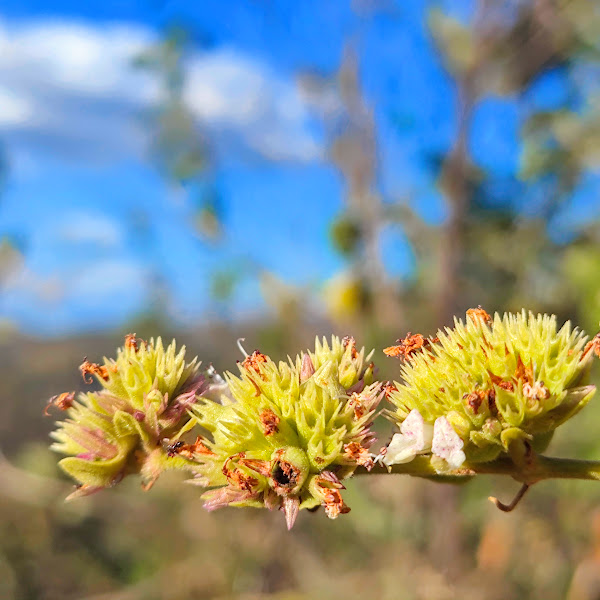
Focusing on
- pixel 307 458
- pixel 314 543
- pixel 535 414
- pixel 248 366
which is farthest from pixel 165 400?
pixel 314 543

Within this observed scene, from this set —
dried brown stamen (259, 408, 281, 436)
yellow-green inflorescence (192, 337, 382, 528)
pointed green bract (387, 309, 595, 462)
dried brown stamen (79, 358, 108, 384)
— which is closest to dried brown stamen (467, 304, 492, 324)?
pointed green bract (387, 309, 595, 462)

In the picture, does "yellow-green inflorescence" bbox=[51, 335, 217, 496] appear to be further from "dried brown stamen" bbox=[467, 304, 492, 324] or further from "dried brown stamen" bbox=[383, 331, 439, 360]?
"dried brown stamen" bbox=[467, 304, 492, 324]

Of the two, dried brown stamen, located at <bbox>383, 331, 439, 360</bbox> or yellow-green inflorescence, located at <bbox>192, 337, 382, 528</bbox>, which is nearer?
yellow-green inflorescence, located at <bbox>192, 337, 382, 528</bbox>

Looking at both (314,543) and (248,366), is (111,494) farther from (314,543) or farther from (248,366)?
(248,366)

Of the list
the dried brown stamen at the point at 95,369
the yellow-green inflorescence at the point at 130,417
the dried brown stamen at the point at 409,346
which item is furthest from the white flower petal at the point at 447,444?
the dried brown stamen at the point at 95,369

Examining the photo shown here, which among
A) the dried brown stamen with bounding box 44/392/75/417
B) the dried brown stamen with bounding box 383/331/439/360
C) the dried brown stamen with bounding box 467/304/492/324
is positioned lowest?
the dried brown stamen with bounding box 44/392/75/417

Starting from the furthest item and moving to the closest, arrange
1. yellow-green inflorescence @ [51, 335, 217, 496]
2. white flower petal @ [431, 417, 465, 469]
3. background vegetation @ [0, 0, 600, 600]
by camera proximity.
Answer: background vegetation @ [0, 0, 600, 600] < yellow-green inflorescence @ [51, 335, 217, 496] < white flower petal @ [431, 417, 465, 469]

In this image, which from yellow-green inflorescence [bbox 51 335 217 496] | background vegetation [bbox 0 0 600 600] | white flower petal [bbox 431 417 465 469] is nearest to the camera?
white flower petal [bbox 431 417 465 469]

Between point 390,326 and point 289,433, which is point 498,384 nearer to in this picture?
point 289,433

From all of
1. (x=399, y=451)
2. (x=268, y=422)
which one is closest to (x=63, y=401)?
(x=268, y=422)
